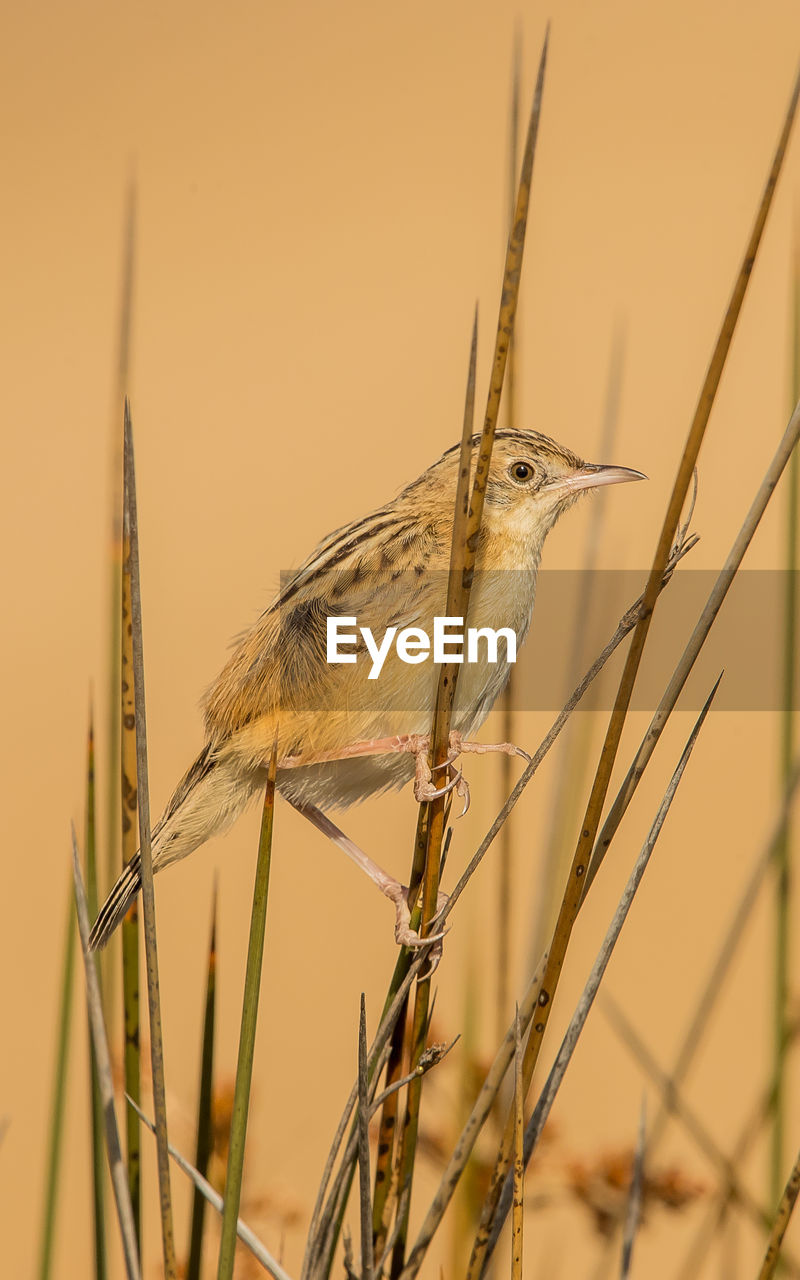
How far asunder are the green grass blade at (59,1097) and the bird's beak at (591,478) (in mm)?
1100

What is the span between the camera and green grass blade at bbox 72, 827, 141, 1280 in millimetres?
1008

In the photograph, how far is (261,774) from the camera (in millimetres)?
1776

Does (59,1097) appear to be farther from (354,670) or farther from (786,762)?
(786,762)

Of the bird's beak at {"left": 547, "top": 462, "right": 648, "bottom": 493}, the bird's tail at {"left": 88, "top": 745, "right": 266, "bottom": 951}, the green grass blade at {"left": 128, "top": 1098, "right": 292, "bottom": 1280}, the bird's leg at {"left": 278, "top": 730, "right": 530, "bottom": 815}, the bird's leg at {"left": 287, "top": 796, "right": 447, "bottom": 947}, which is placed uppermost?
the bird's beak at {"left": 547, "top": 462, "right": 648, "bottom": 493}

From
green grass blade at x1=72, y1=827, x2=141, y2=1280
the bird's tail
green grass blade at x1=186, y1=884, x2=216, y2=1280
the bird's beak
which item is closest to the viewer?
green grass blade at x1=72, y1=827, x2=141, y2=1280

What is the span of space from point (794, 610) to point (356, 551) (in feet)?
2.34

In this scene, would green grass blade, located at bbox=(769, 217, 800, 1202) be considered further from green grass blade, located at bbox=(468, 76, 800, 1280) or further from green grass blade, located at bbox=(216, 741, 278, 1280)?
green grass blade, located at bbox=(216, 741, 278, 1280)

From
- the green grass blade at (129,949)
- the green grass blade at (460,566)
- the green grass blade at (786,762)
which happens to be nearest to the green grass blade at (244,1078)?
the green grass blade at (460,566)

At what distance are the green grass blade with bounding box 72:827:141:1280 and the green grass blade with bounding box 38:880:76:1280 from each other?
27 centimetres

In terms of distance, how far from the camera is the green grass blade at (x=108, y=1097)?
1008 mm

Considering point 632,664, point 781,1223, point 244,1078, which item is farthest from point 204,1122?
point 632,664

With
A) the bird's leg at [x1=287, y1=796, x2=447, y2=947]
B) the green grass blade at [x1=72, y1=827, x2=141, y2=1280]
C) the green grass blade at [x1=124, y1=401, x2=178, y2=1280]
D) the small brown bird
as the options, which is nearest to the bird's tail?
the small brown bird

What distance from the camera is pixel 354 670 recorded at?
1.77 meters

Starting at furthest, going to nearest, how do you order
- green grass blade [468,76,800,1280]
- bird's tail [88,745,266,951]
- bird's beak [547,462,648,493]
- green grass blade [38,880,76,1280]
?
bird's beak [547,462,648,493]
bird's tail [88,745,266,951]
green grass blade [38,880,76,1280]
green grass blade [468,76,800,1280]
